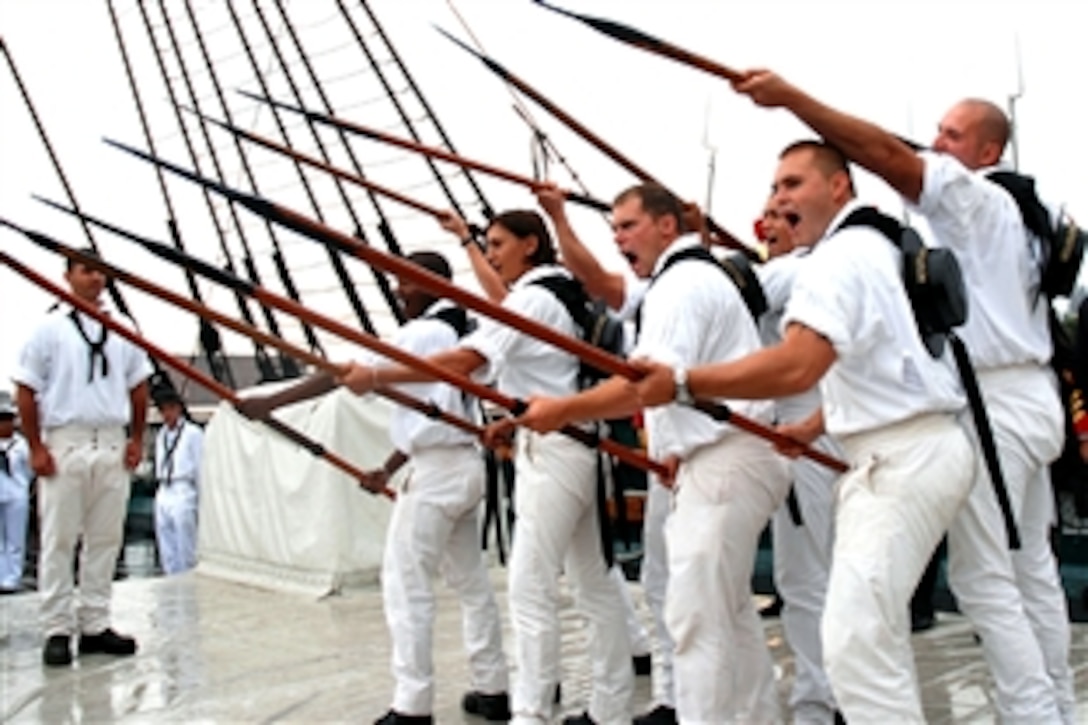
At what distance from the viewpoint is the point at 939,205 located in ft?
7.81

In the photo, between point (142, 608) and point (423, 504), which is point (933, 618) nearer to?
point (423, 504)

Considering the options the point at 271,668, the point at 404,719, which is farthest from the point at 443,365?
the point at 271,668

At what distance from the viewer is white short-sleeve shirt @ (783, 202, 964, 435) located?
2.01 meters

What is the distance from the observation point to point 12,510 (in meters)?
8.62

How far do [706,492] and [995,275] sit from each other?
77cm

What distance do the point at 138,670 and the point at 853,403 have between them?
9.46 feet

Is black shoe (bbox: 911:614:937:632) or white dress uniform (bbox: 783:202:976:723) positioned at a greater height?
white dress uniform (bbox: 783:202:976:723)

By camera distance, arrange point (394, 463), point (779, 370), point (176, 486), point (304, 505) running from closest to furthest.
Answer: point (779, 370) → point (394, 463) → point (304, 505) → point (176, 486)

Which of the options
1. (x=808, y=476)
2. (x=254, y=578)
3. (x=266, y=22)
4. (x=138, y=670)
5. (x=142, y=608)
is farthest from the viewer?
(x=266, y=22)

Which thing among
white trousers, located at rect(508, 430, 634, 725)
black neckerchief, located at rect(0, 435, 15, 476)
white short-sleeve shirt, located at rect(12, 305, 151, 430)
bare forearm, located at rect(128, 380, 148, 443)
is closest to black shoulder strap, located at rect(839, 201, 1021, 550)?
white trousers, located at rect(508, 430, 634, 725)

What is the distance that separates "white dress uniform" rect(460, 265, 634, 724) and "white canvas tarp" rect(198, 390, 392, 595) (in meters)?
2.77

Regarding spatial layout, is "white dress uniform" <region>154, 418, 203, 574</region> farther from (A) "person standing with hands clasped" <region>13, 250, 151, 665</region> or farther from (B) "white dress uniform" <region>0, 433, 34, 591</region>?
(A) "person standing with hands clasped" <region>13, 250, 151, 665</region>

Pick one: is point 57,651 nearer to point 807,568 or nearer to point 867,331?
point 807,568

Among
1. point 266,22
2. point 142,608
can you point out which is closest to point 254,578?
point 142,608
